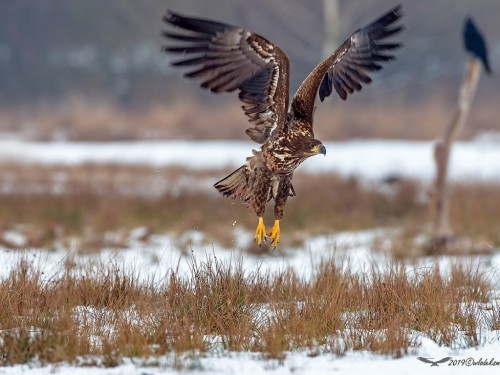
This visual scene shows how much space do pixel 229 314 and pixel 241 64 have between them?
1.93m

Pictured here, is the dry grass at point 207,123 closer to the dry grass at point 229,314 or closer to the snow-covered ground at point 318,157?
the snow-covered ground at point 318,157

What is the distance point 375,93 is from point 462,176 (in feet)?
70.4

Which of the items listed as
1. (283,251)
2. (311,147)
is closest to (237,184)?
(311,147)

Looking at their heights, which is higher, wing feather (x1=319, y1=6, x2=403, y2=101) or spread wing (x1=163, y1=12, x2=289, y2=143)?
wing feather (x1=319, y1=6, x2=403, y2=101)

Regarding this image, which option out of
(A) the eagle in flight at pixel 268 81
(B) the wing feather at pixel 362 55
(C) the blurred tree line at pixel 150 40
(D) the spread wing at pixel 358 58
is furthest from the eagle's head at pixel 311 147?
(C) the blurred tree line at pixel 150 40

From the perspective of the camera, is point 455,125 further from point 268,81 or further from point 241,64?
point 241,64

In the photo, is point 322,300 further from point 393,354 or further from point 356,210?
point 356,210

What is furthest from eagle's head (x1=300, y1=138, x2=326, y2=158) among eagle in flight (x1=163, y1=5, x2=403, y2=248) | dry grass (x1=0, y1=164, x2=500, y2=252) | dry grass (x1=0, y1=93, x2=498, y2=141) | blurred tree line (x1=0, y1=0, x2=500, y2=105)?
blurred tree line (x1=0, y1=0, x2=500, y2=105)

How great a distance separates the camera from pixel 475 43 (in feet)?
33.7

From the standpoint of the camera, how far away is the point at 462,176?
16422 millimetres

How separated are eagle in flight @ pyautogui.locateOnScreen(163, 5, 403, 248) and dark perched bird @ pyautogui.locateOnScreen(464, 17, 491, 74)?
3207mm

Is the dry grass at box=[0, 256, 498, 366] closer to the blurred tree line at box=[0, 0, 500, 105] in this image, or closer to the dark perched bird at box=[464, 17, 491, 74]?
the dark perched bird at box=[464, 17, 491, 74]

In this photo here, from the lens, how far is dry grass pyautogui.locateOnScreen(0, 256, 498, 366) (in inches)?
206

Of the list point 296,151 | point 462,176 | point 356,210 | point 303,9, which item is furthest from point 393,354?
point 303,9
